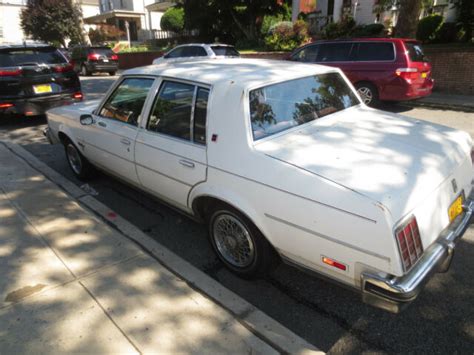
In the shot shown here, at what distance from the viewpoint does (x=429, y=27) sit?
600 inches

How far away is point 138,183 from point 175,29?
27583mm

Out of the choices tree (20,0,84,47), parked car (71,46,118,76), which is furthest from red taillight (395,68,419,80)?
tree (20,0,84,47)

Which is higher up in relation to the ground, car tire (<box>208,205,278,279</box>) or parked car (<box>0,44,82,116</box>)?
parked car (<box>0,44,82,116</box>)

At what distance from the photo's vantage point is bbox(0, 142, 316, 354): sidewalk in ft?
7.77

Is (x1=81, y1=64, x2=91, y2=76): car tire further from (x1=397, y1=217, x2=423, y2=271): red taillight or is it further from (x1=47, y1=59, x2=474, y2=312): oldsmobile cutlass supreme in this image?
(x1=397, y1=217, x2=423, y2=271): red taillight

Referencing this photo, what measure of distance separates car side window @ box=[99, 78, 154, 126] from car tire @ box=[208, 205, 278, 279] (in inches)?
55.8

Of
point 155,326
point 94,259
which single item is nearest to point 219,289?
point 155,326

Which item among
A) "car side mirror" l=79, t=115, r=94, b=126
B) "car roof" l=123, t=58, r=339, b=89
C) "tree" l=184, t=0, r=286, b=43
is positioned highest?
"tree" l=184, t=0, r=286, b=43

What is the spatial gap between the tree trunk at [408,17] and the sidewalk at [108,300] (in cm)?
1156

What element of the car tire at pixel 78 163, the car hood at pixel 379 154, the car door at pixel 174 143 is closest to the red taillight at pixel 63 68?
the car tire at pixel 78 163

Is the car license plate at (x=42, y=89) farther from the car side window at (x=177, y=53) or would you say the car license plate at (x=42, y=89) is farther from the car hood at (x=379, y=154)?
the car side window at (x=177, y=53)

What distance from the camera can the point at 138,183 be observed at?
383 cm

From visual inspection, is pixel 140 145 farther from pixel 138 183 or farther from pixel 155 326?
pixel 155 326

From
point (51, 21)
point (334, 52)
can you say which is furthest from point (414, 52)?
point (51, 21)
